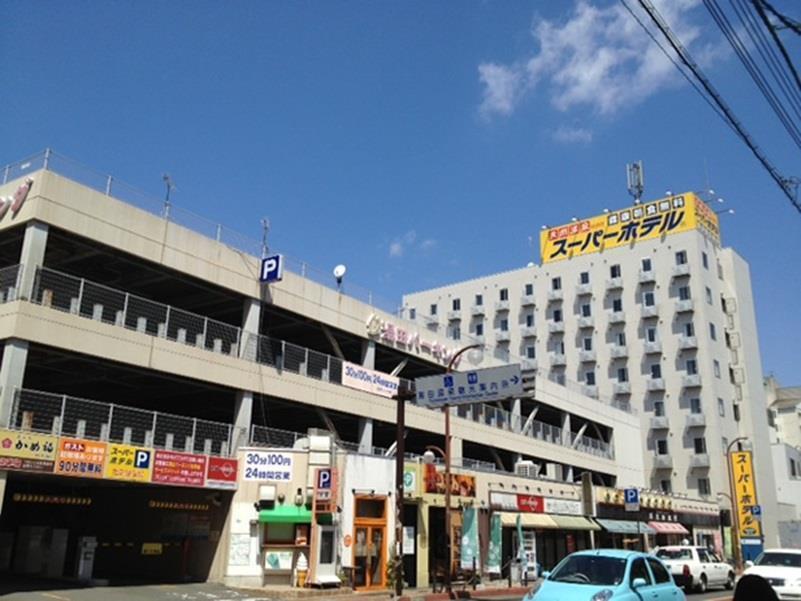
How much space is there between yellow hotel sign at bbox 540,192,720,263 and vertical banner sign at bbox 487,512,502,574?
45146 mm

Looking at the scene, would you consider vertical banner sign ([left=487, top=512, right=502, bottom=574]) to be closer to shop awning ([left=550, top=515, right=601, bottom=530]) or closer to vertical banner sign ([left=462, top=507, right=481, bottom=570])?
vertical banner sign ([left=462, top=507, right=481, bottom=570])

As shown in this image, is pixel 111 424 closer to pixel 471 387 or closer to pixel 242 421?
pixel 242 421

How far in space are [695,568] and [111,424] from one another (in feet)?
75.2

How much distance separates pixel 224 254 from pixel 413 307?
61.3 m

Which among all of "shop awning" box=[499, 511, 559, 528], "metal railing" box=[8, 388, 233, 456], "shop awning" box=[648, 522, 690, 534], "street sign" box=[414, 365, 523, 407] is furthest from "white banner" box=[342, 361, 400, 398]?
"shop awning" box=[648, 522, 690, 534]

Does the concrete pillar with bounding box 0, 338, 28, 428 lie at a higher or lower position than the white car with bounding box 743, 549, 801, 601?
higher

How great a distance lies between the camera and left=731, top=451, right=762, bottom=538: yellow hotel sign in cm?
6012

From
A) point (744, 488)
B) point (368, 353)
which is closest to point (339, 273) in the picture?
point (368, 353)

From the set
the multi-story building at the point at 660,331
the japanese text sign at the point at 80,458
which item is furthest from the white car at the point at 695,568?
the multi-story building at the point at 660,331

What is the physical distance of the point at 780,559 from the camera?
19688 millimetres

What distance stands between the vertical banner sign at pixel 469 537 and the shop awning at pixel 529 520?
2520 millimetres

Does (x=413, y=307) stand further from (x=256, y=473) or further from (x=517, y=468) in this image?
(x=256, y=473)

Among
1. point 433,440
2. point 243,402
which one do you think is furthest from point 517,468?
point 243,402

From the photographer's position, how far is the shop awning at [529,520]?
35.7m
